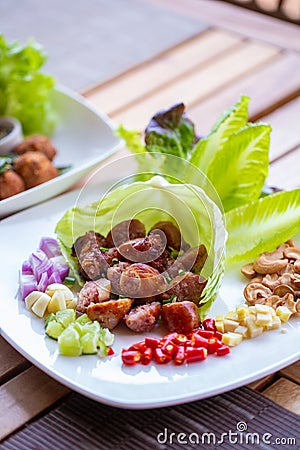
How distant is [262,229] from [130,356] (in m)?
0.53

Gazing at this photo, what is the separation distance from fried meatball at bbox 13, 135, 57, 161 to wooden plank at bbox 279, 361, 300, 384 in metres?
1.05

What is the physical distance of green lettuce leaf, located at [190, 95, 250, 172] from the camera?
1.97 metres

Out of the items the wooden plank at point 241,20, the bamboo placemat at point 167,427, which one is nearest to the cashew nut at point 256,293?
the bamboo placemat at point 167,427

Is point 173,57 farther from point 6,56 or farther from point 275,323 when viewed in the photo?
point 275,323

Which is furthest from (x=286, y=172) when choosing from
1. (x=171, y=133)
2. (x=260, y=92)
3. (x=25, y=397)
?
(x=25, y=397)

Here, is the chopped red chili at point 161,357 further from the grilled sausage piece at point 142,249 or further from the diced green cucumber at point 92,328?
the grilled sausage piece at point 142,249

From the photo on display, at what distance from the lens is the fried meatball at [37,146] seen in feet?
7.39

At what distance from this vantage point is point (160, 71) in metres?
2.76

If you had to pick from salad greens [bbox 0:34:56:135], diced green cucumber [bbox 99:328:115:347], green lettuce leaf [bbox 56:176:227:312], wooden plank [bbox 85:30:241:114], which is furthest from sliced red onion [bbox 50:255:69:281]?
wooden plank [bbox 85:30:241:114]

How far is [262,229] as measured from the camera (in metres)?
1.82

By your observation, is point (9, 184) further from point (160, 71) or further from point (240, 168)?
point (160, 71)

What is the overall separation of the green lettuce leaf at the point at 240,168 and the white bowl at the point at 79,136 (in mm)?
375

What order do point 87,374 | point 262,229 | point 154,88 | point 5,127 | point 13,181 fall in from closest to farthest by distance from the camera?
1. point 87,374
2. point 262,229
3. point 13,181
4. point 5,127
5. point 154,88

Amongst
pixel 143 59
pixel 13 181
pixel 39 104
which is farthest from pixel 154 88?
pixel 13 181
